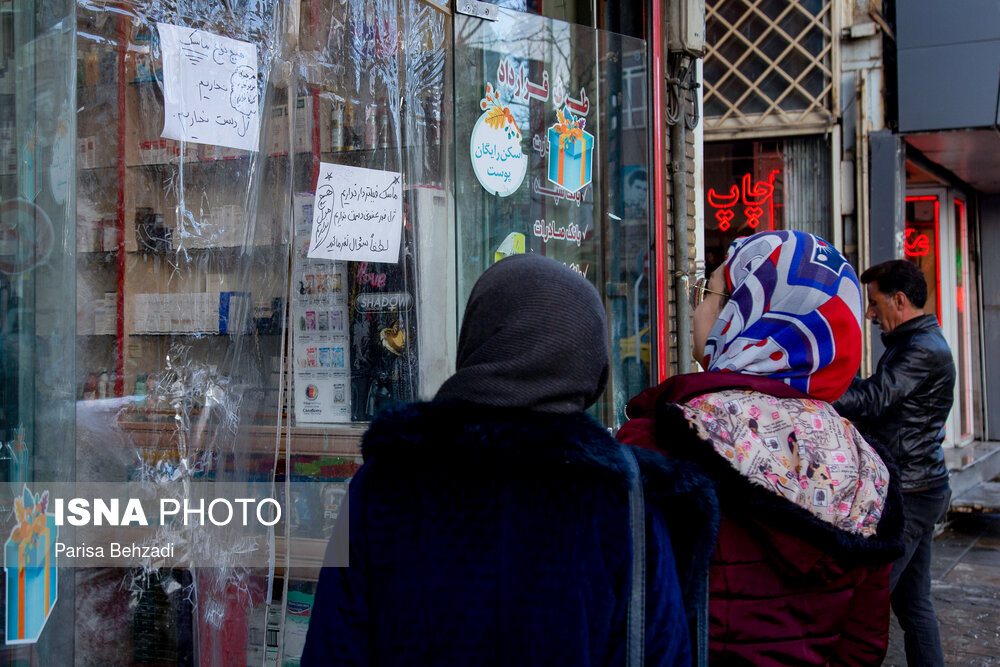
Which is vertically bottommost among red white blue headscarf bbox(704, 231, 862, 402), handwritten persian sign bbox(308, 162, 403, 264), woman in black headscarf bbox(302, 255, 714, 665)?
woman in black headscarf bbox(302, 255, 714, 665)

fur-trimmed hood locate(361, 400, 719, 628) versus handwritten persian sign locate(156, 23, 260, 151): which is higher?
handwritten persian sign locate(156, 23, 260, 151)

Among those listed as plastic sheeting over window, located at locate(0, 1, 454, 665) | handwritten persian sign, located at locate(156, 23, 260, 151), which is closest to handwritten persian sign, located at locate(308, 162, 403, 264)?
plastic sheeting over window, located at locate(0, 1, 454, 665)

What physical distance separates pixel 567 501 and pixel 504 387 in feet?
0.70

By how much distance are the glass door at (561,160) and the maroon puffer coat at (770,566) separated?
76.9 inches

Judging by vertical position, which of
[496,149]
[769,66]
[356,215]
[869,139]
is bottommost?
[356,215]

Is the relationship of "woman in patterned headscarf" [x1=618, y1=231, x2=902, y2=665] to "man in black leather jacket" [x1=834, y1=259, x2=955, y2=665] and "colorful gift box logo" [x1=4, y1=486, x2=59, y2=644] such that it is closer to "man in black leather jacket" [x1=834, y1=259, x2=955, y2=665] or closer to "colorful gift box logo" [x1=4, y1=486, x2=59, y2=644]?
"colorful gift box logo" [x1=4, y1=486, x2=59, y2=644]

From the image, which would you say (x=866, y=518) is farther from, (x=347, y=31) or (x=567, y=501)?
(x=347, y=31)

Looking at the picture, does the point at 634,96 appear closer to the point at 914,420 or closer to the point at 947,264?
the point at 914,420

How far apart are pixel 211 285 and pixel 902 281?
114 inches

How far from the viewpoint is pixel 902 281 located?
12.0ft

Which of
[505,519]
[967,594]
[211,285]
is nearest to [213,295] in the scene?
[211,285]

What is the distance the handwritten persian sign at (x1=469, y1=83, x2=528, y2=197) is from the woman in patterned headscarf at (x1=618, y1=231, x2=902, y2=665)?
1.91 meters

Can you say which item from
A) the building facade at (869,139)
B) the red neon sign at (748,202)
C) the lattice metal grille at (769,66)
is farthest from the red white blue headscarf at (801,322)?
the red neon sign at (748,202)

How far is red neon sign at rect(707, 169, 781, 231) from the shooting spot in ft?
34.0
